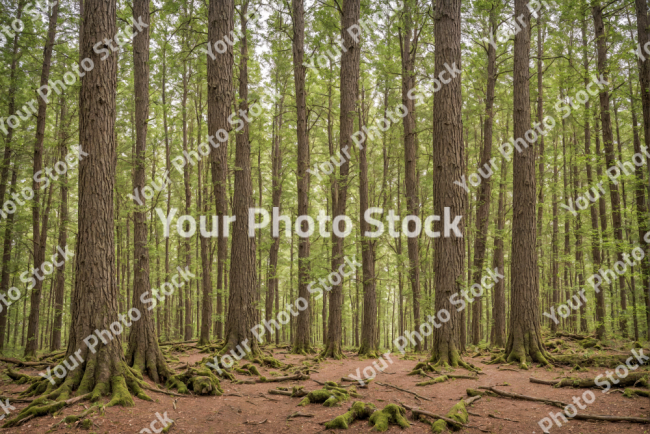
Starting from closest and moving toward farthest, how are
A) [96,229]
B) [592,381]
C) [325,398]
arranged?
[96,229]
[325,398]
[592,381]

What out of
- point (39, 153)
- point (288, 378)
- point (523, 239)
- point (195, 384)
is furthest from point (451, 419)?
point (39, 153)

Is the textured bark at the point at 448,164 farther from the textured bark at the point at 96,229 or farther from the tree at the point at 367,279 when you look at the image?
the textured bark at the point at 96,229

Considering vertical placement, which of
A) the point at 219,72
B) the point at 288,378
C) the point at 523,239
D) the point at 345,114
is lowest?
the point at 288,378

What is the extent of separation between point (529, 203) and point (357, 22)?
A: 7205 millimetres

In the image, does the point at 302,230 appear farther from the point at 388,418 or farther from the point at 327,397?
the point at 388,418

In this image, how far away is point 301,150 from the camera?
13.4m

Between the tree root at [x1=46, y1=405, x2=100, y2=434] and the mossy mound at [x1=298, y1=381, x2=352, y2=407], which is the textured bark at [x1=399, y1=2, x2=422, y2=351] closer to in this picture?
the mossy mound at [x1=298, y1=381, x2=352, y2=407]

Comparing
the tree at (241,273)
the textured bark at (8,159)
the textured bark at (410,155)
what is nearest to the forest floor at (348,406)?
the tree at (241,273)

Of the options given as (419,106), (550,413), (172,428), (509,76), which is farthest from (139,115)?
(509,76)

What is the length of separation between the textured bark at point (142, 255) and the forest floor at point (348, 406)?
1.24 metres

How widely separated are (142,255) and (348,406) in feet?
18.9

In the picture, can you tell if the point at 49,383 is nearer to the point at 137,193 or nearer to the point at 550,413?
the point at 137,193

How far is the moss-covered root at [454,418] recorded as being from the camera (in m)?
5.12

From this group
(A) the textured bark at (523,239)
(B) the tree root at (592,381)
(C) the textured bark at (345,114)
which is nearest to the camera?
(B) the tree root at (592,381)
